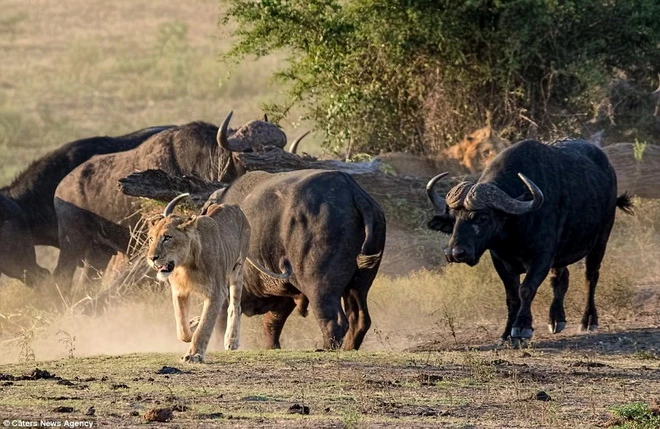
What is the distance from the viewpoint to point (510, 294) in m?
13.5

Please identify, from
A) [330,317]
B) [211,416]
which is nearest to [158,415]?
[211,416]

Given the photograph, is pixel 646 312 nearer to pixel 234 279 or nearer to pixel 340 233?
pixel 340 233

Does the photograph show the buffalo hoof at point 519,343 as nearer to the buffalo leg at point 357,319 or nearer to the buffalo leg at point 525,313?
the buffalo leg at point 525,313

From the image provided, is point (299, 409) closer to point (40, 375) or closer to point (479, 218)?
point (40, 375)

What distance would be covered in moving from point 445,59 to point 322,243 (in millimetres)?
9449

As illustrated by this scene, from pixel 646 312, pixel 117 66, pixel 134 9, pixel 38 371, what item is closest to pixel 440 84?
pixel 646 312

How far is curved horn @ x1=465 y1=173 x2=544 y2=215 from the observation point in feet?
42.2

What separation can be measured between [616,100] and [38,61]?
1393 inches

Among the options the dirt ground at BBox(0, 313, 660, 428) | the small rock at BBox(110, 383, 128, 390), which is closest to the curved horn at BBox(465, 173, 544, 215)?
the dirt ground at BBox(0, 313, 660, 428)

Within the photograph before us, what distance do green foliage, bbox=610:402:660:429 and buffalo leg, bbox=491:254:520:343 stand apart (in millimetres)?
4789

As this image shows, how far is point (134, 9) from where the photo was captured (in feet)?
211

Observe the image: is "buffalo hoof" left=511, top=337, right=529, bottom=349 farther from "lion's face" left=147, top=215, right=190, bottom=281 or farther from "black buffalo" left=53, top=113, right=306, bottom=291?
"black buffalo" left=53, top=113, right=306, bottom=291

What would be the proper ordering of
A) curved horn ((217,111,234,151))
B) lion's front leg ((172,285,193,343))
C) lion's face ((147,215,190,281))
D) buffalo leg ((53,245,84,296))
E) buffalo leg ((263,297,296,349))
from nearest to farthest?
lion's face ((147,215,190,281))
lion's front leg ((172,285,193,343))
buffalo leg ((263,297,296,349))
curved horn ((217,111,234,151))
buffalo leg ((53,245,84,296))

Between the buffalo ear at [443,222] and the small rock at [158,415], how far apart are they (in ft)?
18.7
